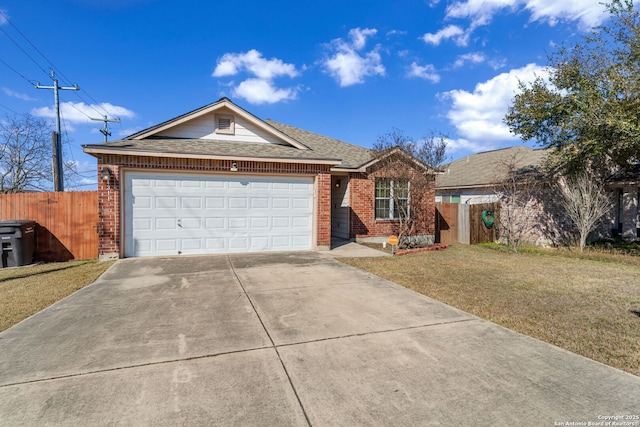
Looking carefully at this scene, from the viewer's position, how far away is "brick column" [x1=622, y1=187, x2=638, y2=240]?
46.1 feet

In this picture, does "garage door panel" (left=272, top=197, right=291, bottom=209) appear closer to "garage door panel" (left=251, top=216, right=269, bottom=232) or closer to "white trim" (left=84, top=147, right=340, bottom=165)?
"garage door panel" (left=251, top=216, right=269, bottom=232)

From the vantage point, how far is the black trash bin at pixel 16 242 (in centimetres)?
870

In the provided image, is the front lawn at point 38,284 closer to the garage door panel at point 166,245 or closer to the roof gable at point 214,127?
the garage door panel at point 166,245

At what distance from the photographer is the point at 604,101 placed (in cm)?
1036

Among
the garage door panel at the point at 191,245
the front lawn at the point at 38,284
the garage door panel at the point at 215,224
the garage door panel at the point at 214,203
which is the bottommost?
the front lawn at the point at 38,284

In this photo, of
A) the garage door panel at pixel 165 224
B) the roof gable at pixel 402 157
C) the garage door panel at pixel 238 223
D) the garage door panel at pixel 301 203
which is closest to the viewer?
the garage door panel at pixel 165 224

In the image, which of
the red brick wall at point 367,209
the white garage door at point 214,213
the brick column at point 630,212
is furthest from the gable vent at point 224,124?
the brick column at point 630,212

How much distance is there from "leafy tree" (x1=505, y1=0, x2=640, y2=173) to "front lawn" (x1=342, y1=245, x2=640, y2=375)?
381 cm

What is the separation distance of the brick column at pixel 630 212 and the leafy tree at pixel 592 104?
167 cm

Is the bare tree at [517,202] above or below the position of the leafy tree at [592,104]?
below

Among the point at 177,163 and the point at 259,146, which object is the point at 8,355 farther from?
the point at 259,146

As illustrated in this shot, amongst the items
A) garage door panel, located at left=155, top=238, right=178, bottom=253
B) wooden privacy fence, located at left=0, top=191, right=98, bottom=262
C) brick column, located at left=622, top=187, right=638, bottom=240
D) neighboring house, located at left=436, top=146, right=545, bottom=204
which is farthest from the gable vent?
brick column, located at left=622, top=187, right=638, bottom=240

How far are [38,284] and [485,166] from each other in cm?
2141

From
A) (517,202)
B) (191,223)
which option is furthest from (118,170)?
(517,202)
